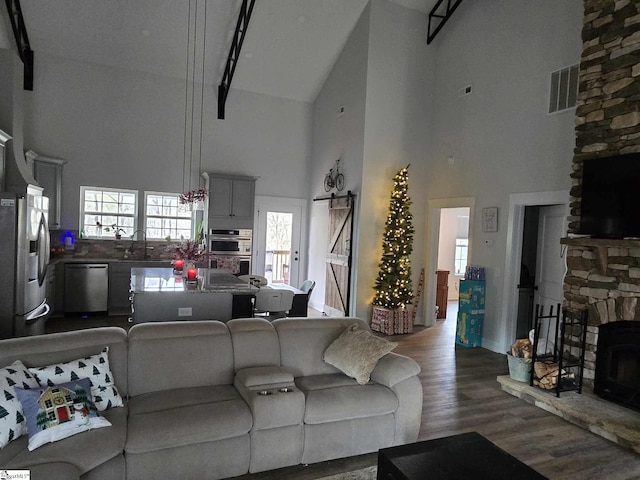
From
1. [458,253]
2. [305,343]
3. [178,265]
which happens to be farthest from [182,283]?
[458,253]

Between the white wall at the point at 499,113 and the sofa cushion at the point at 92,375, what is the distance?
5.10 metres

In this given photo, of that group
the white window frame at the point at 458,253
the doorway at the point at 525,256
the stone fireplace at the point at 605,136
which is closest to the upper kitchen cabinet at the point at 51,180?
the doorway at the point at 525,256

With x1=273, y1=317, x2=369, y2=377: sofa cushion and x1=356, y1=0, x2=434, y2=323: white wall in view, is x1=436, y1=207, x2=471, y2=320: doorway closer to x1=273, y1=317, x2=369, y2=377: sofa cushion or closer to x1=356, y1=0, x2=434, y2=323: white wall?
x1=356, y1=0, x2=434, y2=323: white wall

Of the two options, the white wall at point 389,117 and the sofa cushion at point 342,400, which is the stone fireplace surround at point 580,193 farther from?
the white wall at point 389,117

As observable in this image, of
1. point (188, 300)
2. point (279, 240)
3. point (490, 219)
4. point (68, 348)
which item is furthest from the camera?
point (279, 240)

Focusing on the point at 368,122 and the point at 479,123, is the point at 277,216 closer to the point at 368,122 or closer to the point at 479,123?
the point at 368,122

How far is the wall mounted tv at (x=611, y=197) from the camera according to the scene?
151 inches

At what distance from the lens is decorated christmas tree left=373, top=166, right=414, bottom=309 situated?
6.79 m

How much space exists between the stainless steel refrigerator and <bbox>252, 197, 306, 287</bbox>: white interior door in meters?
4.08

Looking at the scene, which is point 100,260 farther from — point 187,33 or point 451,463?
point 451,463

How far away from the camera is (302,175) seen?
902cm

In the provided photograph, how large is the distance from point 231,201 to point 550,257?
544cm

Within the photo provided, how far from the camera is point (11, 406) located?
2.16 m

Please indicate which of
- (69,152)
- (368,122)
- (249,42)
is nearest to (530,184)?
(368,122)
